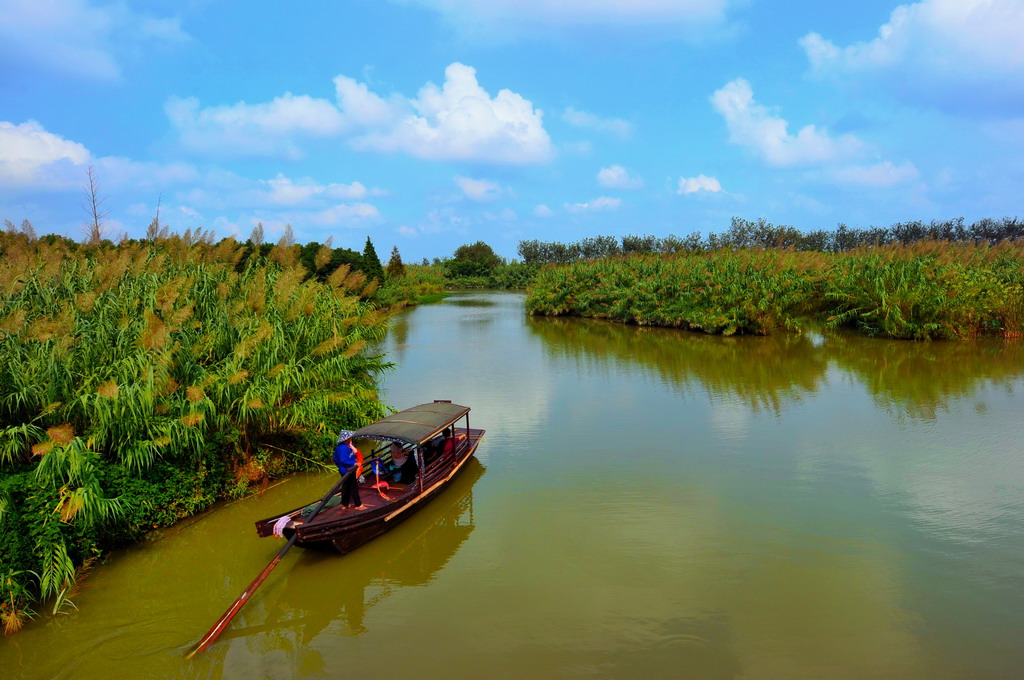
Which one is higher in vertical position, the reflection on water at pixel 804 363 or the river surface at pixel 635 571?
the reflection on water at pixel 804 363

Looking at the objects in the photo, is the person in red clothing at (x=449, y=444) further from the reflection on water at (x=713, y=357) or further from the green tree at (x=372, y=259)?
the green tree at (x=372, y=259)

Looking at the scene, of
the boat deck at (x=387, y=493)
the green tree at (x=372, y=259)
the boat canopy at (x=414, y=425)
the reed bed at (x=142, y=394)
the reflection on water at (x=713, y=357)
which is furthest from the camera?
the green tree at (x=372, y=259)

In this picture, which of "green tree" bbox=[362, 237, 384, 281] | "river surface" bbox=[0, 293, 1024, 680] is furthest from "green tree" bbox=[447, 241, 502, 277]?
"river surface" bbox=[0, 293, 1024, 680]

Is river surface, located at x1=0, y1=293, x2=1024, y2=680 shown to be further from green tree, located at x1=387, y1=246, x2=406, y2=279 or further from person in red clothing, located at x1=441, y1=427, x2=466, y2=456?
green tree, located at x1=387, y1=246, x2=406, y2=279

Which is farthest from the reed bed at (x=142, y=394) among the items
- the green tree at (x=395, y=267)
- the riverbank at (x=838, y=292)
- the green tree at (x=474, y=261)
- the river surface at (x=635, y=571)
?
the green tree at (x=474, y=261)

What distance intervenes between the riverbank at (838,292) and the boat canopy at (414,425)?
16.3 meters

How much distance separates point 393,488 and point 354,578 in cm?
136

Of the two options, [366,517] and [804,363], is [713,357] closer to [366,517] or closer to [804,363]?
[804,363]

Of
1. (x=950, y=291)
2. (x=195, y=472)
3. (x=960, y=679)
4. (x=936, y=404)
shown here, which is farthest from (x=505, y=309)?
(x=960, y=679)

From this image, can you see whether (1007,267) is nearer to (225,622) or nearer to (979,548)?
(979,548)

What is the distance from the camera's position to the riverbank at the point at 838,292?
1948cm

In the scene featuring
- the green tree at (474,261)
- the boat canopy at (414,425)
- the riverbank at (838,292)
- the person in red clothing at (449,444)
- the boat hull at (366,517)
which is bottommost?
the boat hull at (366,517)

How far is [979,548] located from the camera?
655 cm

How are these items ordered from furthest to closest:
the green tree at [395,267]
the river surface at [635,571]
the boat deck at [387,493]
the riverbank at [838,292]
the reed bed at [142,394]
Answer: the green tree at [395,267]
the riverbank at [838,292]
the boat deck at [387,493]
the reed bed at [142,394]
the river surface at [635,571]
